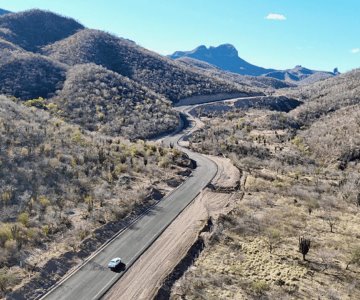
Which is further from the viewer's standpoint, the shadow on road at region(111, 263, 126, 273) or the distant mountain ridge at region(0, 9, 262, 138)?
the distant mountain ridge at region(0, 9, 262, 138)

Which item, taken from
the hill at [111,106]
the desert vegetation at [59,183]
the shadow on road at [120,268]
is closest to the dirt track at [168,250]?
the shadow on road at [120,268]

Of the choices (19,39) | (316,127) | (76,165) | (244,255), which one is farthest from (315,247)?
(19,39)

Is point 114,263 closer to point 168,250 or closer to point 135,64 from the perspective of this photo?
point 168,250

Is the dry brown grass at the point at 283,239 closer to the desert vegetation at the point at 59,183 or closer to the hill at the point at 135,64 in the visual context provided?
the desert vegetation at the point at 59,183

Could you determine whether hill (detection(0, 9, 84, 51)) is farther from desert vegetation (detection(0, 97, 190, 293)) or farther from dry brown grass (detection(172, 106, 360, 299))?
dry brown grass (detection(172, 106, 360, 299))

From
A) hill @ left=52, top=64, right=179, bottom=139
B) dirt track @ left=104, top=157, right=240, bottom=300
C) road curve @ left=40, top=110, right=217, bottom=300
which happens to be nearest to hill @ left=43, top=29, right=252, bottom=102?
hill @ left=52, top=64, right=179, bottom=139

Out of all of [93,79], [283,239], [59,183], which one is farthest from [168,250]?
[93,79]
